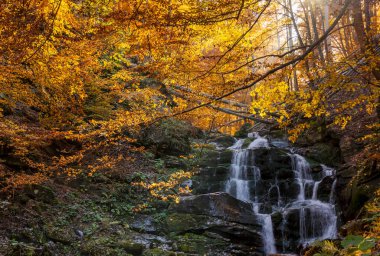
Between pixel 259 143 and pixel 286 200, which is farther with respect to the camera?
pixel 259 143

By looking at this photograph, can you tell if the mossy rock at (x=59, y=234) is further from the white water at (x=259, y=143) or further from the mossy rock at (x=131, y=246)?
the white water at (x=259, y=143)

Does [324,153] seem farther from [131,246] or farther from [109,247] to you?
[109,247]

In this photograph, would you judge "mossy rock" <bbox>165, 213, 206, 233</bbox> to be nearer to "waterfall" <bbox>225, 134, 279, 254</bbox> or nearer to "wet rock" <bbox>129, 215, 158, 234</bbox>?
"wet rock" <bbox>129, 215, 158, 234</bbox>

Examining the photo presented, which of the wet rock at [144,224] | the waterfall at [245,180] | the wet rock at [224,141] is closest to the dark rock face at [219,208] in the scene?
the waterfall at [245,180]

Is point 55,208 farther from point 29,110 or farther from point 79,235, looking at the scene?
point 29,110

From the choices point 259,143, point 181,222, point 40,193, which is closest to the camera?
point 40,193

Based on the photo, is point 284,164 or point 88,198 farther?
point 284,164

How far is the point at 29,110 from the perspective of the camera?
9352mm

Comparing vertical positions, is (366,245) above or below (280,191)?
below

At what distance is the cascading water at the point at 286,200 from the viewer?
30.2 feet

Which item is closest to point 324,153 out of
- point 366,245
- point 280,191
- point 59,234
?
point 280,191

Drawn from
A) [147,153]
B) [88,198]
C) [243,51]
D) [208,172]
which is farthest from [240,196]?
[243,51]

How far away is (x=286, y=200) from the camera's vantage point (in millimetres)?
11047

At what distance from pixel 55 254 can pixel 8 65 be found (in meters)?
4.08
